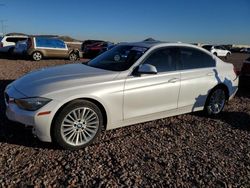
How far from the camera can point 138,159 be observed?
14.2 feet

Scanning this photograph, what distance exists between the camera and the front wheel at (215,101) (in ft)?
21.2

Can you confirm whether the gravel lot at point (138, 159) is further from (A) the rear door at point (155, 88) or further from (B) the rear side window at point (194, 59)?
(B) the rear side window at point (194, 59)

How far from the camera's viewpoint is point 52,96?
14.1ft

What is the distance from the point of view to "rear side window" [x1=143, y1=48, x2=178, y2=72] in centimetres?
545

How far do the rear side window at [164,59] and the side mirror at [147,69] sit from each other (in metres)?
0.35

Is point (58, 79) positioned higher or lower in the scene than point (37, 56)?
higher

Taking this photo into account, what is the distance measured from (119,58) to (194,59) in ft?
5.11

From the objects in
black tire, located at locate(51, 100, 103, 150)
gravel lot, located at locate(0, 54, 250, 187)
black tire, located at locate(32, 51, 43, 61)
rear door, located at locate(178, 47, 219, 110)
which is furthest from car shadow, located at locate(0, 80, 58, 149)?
black tire, located at locate(32, 51, 43, 61)

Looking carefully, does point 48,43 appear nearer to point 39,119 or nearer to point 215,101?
point 215,101

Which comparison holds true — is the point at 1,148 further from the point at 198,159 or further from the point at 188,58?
the point at 188,58

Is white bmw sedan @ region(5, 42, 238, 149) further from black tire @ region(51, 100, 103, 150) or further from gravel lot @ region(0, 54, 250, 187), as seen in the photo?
gravel lot @ region(0, 54, 250, 187)

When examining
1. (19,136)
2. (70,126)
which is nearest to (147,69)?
(70,126)

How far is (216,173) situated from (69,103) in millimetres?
2223

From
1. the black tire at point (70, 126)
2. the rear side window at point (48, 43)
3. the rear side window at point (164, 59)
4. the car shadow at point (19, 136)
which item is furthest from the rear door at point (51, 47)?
the black tire at point (70, 126)
